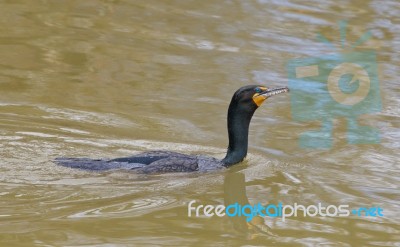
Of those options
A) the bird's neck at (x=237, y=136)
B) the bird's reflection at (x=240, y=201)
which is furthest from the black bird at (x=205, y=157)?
the bird's reflection at (x=240, y=201)

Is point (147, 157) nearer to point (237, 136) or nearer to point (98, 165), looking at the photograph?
point (98, 165)

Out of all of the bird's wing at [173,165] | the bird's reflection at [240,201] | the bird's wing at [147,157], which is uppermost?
the bird's wing at [147,157]

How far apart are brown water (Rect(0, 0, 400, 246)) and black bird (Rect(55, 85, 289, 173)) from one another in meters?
0.08

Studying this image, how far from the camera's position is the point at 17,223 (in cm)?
709

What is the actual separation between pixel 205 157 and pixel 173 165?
1.47ft

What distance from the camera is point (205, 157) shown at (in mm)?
8820

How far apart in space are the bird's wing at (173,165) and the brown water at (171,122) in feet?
0.23

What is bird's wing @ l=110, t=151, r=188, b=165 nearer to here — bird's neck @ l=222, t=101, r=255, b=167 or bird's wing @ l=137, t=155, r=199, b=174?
bird's wing @ l=137, t=155, r=199, b=174

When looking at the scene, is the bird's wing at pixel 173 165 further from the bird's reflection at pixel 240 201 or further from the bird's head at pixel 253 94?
the bird's head at pixel 253 94

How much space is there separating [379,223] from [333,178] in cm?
116

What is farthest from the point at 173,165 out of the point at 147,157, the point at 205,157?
the point at 205,157

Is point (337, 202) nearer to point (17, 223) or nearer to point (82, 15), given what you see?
point (17, 223)

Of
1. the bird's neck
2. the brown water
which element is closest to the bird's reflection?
the brown water

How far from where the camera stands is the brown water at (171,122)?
7258mm
